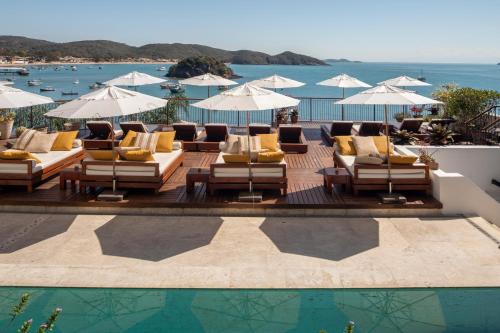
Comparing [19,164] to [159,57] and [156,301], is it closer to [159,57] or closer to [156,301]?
[156,301]

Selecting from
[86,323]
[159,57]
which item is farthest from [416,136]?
[159,57]

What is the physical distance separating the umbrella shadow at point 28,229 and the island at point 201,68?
76256mm

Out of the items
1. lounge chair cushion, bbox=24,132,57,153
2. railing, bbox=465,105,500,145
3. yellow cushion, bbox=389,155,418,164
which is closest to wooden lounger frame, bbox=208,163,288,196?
yellow cushion, bbox=389,155,418,164

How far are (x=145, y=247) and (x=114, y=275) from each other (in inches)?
38.1

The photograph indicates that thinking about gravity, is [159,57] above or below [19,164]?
above

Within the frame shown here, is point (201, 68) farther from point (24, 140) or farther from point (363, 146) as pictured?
point (363, 146)

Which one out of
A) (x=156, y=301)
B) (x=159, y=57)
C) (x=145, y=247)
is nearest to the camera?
(x=156, y=301)

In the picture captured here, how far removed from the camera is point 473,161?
1141 centimetres

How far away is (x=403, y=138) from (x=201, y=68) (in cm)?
8261

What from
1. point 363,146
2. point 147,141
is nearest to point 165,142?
point 147,141

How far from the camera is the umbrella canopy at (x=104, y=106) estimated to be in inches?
285

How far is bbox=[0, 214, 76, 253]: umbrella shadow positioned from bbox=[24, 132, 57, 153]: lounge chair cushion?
2.46 metres

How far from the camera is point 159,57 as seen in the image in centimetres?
16925

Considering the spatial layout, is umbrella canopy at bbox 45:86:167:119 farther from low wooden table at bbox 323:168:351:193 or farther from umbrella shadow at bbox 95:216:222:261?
low wooden table at bbox 323:168:351:193
